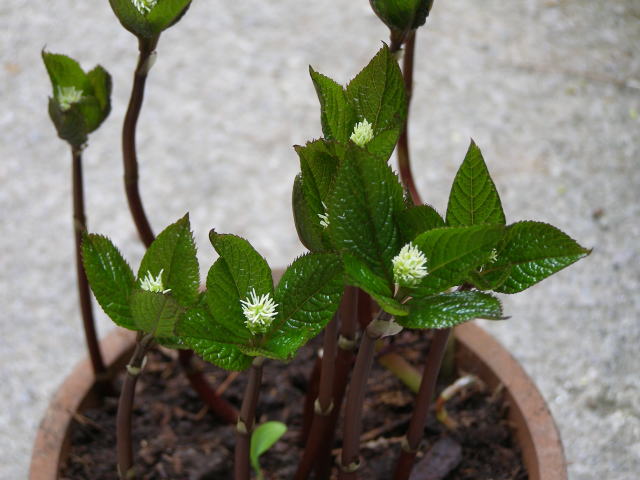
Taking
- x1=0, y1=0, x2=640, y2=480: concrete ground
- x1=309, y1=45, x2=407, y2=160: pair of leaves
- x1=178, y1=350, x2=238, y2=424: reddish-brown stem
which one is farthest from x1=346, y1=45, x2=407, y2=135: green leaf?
x1=0, y1=0, x2=640, y2=480: concrete ground

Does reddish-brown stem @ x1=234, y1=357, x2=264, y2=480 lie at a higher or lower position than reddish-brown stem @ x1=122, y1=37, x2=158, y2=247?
lower

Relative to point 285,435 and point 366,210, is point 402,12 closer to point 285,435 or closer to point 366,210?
point 366,210

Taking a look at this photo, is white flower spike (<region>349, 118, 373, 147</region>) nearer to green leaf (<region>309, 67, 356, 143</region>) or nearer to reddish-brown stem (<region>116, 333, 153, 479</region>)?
green leaf (<region>309, 67, 356, 143</region>)

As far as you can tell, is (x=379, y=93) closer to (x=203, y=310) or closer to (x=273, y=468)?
(x=203, y=310)

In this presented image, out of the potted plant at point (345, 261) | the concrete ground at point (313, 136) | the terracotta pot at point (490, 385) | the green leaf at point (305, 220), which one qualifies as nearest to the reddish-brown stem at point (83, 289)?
the terracotta pot at point (490, 385)

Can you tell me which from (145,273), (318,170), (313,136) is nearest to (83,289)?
(145,273)
